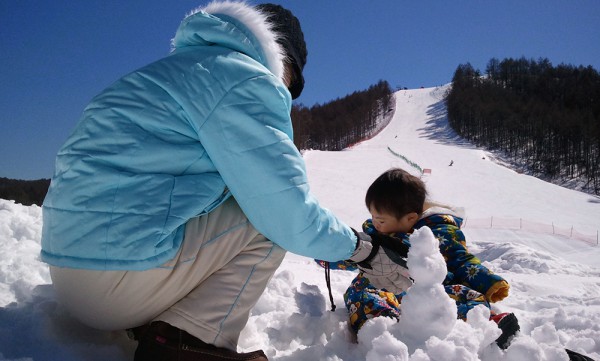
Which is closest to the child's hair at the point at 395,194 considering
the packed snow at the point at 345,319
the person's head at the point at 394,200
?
the person's head at the point at 394,200

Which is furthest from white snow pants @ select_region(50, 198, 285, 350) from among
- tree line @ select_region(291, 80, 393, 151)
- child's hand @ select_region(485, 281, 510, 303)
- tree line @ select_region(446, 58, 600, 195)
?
tree line @ select_region(291, 80, 393, 151)

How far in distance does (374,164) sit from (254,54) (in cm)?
2521

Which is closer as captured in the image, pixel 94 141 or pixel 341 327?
pixel 94 141

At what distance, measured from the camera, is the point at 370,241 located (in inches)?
74.0

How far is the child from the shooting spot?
1.89 m

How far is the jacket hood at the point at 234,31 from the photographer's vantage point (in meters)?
1.36

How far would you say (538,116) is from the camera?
5481 centimetres

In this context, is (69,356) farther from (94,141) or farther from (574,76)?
(574,76)

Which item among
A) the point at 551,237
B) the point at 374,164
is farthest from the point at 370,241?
the point at 374,164

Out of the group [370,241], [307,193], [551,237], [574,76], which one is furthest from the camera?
[574,76]

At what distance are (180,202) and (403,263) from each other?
3.80ft

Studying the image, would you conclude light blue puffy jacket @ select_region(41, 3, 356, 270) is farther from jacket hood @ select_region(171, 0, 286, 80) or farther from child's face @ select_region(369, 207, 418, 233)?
child's face @ select_region(369, 207, 418, 233)

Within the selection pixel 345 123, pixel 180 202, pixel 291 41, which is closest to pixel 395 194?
pixel 291 41

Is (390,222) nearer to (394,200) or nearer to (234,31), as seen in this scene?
(394,200)
